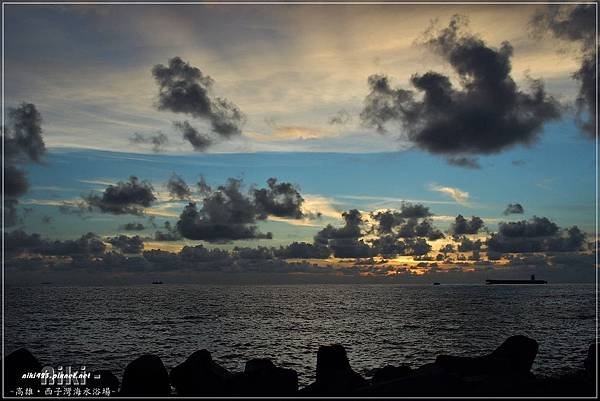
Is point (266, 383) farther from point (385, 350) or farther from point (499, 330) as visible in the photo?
point (499, 330)

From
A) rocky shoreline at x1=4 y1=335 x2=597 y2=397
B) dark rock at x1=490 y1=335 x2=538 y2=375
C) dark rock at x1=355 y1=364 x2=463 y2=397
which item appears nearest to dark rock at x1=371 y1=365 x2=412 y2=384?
rocky shoreline at x1=4 y1=335 x2=597 y2=397

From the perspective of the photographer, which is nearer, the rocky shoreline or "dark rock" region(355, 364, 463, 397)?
"dark rock" region(355, 364, 463, 397)

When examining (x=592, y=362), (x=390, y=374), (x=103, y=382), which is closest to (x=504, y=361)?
(x=592, y=362)

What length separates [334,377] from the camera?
2728cm

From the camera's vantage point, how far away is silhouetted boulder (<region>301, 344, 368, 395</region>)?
26.2 meters

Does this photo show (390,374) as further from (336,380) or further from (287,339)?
(287,339)

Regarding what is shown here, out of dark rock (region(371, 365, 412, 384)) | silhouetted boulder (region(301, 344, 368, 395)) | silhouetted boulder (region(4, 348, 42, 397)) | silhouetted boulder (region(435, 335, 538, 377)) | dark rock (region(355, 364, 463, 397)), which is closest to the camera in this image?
dark rock (region(355, 364, 463, 397))

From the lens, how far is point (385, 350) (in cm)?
5700

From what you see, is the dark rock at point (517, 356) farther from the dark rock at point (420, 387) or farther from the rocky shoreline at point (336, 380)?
the dark rock at point (420, 387)

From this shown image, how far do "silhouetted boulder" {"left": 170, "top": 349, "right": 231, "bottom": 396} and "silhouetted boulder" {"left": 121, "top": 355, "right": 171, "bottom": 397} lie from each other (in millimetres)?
2137

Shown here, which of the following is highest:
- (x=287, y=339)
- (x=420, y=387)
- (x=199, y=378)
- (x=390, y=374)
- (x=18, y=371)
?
(x=420, y=387)

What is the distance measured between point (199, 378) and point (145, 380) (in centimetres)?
355

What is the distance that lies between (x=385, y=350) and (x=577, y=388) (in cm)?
3589

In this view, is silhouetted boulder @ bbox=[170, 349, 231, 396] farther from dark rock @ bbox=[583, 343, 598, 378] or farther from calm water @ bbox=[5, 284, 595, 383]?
dark rock @ bbox=[583, 343, 598, 378]
